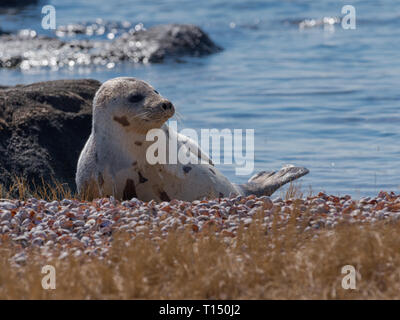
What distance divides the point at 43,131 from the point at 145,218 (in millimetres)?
3604

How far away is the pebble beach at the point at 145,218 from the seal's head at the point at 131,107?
797 mm

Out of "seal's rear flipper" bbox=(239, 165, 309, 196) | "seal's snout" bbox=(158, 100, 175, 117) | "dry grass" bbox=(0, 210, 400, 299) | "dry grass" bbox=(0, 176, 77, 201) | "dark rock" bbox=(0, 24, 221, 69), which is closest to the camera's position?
"dry grass" bbox=(0, 210, 400, 299)

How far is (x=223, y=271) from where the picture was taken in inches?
191

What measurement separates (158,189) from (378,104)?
24.8 feet

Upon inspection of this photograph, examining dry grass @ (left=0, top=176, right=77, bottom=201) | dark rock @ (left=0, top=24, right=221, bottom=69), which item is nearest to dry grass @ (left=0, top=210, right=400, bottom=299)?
dry grass @ (left=0, top=176, right=77, bottom=201)

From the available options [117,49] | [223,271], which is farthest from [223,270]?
[117,49]

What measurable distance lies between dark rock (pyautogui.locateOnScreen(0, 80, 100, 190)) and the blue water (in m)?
2.25

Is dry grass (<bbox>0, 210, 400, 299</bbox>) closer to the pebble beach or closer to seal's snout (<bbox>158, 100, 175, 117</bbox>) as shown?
the pebble beach

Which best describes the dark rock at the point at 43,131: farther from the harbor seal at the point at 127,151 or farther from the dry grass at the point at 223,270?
the dry grass at the point at 223,270

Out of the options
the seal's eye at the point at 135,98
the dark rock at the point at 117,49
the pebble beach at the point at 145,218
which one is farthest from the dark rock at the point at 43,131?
the dark rock at the point at 117,49

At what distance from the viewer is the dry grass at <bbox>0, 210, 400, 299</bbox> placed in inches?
187

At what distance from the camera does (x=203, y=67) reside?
19.0 meters

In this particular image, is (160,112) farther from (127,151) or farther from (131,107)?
(127,151)

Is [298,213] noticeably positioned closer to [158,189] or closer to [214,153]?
[158,189]
